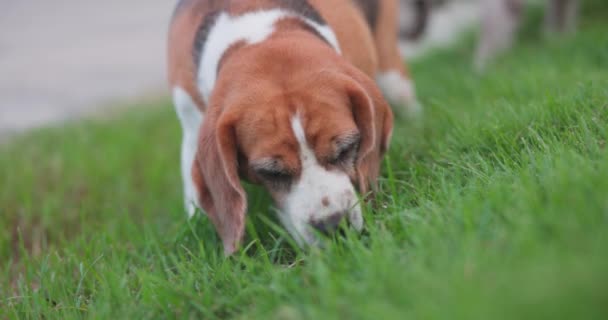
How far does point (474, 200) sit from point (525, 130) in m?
0.87

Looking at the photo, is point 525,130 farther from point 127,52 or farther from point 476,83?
point 127,52

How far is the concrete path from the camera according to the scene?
7.19 meters

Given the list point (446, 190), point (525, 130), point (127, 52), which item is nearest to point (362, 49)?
point (525, 130)

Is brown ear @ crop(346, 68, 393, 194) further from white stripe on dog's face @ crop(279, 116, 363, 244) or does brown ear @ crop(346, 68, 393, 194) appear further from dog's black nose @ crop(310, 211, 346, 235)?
dog's black nose @ crop(310, 211, 346, 235)

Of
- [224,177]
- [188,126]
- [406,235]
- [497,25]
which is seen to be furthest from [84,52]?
[406,235]

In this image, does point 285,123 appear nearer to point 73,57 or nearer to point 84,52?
point 73,57

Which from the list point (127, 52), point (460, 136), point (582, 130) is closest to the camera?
point (582, 130)

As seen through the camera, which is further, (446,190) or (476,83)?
(476,83)

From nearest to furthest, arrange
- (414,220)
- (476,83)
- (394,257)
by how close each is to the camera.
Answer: (394,257) → (414,220) → (476,83)

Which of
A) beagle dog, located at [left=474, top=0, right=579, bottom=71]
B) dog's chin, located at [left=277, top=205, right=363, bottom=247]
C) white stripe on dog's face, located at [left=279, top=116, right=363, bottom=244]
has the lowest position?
dog's chin, located at [left=277, top=205, right=363, bottom=247]

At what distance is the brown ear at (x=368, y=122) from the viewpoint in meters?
2.69

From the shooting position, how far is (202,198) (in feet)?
9.41

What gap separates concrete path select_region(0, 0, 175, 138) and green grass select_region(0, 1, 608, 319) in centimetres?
263

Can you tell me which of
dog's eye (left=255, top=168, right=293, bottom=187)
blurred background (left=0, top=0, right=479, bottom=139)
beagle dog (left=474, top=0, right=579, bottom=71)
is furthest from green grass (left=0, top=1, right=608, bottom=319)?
blurred background (left=0, top=0, right=479, bottom=139)
